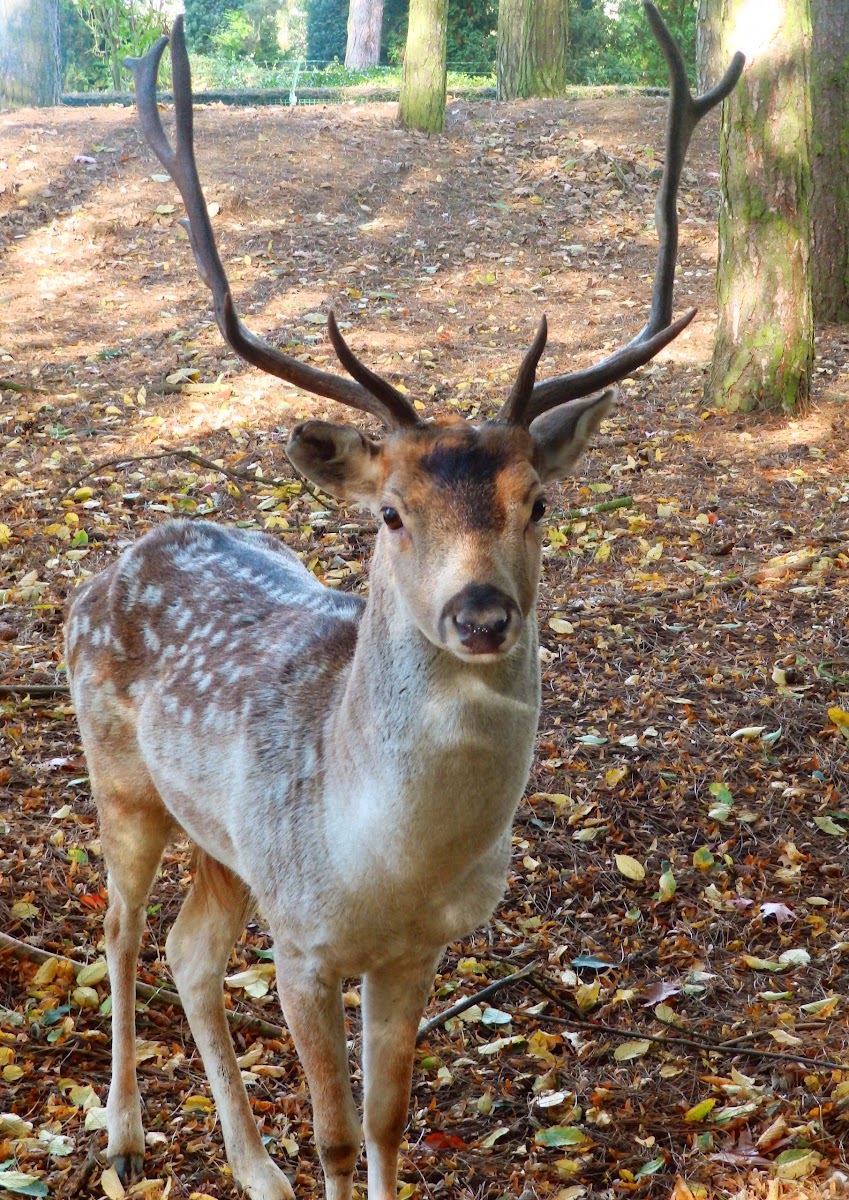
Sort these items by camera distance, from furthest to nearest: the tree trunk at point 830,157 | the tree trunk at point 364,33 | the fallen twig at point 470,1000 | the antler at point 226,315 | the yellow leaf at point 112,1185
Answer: the tree trunk at point 364,33 < the tree trunk at point 830,157 < the fallen twig at point 470,1000 < the yellow leaf at point 112,1185 < the antler at point 226,315

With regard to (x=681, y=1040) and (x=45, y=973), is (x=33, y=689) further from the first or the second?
(x=681, y=1040)

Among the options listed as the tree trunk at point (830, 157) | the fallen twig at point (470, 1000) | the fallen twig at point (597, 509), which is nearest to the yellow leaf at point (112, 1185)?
the fallen twig at point (470, 1000)

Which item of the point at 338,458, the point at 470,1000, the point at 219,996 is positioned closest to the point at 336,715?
the point at 338,458

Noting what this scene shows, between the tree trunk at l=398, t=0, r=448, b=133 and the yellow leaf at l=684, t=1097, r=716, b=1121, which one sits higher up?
the tree trunk at l=398, t=0, r=448, b=133

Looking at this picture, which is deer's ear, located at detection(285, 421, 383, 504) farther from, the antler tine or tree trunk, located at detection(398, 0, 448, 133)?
tree trunk, located at detection(398, 0, 448, 133)

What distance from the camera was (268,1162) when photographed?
3.56 m

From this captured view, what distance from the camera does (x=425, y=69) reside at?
1445cm

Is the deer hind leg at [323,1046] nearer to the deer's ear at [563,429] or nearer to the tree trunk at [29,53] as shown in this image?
the deer's ear at [563,429]

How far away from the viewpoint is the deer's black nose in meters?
2.49

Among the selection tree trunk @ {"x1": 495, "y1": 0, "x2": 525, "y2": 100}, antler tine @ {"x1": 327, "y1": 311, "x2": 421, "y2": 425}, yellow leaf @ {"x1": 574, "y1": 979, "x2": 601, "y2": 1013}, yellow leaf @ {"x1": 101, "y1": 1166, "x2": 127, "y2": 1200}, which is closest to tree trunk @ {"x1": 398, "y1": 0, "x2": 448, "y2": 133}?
tree trunk @ {"x1": 495, "y1": 0, "x2": 525, "y2": 100}

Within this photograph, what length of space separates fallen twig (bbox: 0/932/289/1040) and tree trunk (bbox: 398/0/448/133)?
12.5 metres

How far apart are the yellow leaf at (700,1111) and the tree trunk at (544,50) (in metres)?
14.8

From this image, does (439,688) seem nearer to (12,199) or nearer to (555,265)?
(555,265)

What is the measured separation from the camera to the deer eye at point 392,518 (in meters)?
2.89
